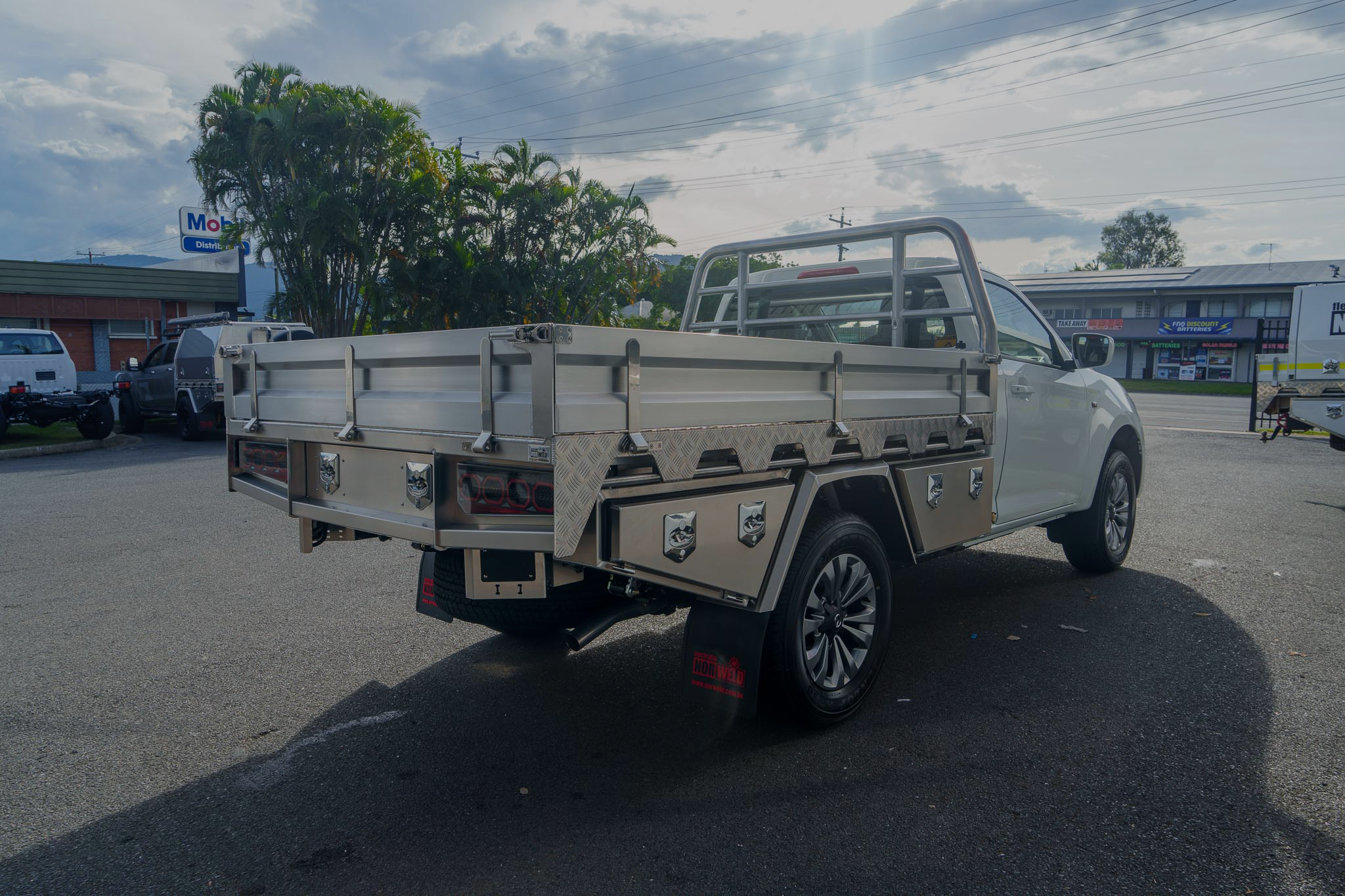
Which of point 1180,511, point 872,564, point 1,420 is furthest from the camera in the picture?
point 1,420

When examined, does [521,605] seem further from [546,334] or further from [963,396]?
[963,396]

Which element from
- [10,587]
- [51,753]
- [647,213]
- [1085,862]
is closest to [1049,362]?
[1085,862]

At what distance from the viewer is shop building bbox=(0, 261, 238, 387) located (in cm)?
2952

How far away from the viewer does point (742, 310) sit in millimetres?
5984

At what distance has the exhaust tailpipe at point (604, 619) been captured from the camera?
3.42 metres

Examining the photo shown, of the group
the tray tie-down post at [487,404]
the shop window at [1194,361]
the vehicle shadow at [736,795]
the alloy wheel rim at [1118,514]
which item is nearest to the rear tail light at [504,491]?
the tray tie-down post at [487,404]

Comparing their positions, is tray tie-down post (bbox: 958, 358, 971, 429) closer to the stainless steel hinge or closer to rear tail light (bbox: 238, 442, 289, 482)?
the stainless steel hinge

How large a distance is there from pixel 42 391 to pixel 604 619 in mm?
15897

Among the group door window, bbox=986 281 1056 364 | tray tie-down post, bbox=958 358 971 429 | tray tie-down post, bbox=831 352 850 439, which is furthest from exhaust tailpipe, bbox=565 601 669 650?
door window, bbox=986 281 1056 364

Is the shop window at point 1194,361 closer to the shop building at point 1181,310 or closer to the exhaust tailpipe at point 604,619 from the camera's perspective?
the shop building at point 1181,310

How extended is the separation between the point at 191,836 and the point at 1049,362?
508 cm

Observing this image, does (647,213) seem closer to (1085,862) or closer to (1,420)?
(1,420)

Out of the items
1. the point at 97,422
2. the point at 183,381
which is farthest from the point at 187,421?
the point at 97,422

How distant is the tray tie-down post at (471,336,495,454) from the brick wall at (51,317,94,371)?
112 ft
